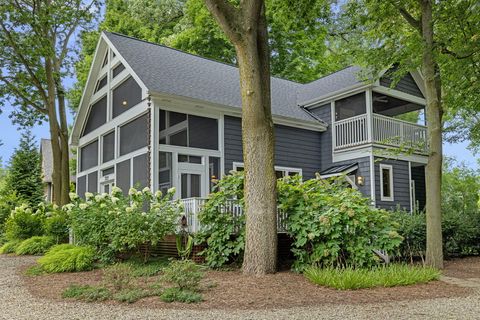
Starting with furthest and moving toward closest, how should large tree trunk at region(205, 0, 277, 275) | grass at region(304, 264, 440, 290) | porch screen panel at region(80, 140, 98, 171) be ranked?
1. porch screen panel at region(80, 140, 98, 171)
2. large tree trunk at region(205, 0, 277, 275)
3. grass at region(304, 264, 440, 290)

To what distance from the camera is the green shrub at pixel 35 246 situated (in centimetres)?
1199

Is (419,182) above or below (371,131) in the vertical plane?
below

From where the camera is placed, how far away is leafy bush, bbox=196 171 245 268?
8.09 metres

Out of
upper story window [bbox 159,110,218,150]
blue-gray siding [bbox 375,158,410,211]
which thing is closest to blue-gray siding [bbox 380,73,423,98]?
blue-gray siding [bbox 375,158,410,211]

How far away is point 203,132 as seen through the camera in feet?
40.0

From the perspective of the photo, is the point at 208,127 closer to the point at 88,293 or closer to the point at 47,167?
the point at 88,293

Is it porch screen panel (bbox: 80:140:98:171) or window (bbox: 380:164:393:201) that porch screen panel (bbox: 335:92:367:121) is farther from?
porch screen panel (bbox: 80:140:98:171)

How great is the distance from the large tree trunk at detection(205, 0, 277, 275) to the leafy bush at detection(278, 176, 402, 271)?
27.4 inches

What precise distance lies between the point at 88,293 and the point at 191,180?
6285 mm

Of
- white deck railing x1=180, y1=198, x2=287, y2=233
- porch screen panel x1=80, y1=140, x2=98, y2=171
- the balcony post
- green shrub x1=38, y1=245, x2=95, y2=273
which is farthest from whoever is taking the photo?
porch screen panel x1=80, y1=140, x2=98, y2=171

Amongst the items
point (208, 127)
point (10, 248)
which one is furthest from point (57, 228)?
point (208, 127)

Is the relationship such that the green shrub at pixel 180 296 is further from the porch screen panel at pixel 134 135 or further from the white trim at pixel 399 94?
the white trim at pixel 399 94

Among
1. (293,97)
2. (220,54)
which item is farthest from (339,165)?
(220,54)

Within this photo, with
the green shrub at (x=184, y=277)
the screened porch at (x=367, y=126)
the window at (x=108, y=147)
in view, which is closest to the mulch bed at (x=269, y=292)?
the green shrub at (x=184, y=277)
